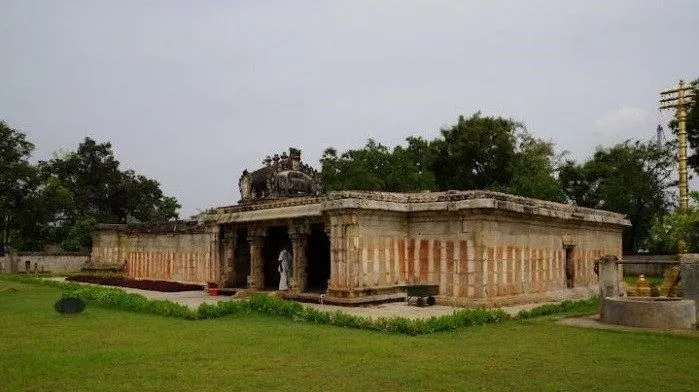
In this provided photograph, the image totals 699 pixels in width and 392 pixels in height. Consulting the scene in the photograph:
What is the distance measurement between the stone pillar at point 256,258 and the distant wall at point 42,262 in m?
30.1

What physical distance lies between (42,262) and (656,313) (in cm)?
4852

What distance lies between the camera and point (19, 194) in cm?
5534

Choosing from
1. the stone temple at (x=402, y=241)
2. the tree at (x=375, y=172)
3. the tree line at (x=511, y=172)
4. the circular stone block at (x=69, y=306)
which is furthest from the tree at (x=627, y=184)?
the circular stone block at (x=69, y=306)

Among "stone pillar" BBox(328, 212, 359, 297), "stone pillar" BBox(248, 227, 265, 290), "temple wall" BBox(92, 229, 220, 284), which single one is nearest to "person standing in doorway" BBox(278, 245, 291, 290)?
"stone pillar" BBox(248, 227, 265, 290)

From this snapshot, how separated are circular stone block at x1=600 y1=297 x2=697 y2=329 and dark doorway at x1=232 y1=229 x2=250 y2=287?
16282 millimetres

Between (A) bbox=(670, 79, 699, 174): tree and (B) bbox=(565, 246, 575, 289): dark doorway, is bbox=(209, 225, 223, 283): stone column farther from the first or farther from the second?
(A) bbox=(670, 79, 699, 174): tree

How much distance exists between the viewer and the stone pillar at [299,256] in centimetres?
2256

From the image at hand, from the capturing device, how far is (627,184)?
156 ft

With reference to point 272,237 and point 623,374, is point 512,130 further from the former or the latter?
→ point 623,374

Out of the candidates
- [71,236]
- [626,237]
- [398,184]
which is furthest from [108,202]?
[626,237]

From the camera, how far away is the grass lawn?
877 centimetres

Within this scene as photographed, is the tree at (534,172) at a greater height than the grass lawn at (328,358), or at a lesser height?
greater

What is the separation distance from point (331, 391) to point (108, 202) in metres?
63.9

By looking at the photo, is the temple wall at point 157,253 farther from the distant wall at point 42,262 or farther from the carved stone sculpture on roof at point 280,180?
the distant wall at point 42,262
